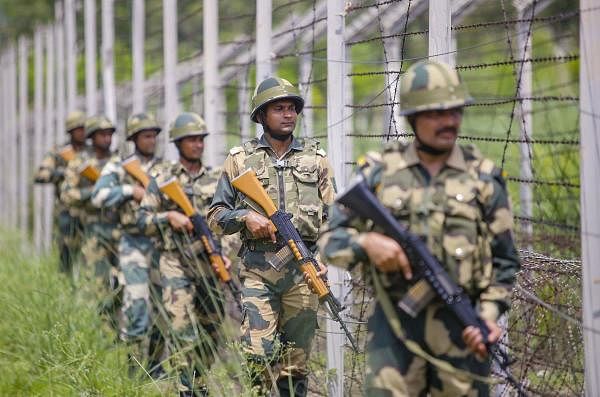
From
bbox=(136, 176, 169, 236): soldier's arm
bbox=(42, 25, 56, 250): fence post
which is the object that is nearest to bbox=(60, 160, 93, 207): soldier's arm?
bbox=(136, 176, 169, 236): soldier's arm

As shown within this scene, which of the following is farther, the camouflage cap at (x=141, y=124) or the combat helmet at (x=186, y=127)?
the camouflage cap at (x=141, y=124)

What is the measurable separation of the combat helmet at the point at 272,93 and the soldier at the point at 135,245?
177 cm

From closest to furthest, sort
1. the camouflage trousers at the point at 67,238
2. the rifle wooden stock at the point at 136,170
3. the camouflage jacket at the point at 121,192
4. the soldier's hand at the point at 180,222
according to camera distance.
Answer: the soldier's hand at the point at 180,222
the rifle wooden stock at the point at 136,170
the camouflage jacket at the point at 121,192
the camouflage trousers at the point at 67,238

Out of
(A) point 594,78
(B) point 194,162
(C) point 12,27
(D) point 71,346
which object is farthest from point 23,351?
(C) point 12,27

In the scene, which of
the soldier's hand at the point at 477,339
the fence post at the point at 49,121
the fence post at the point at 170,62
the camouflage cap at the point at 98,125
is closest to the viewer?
the soldier's hand at the point at 477,339

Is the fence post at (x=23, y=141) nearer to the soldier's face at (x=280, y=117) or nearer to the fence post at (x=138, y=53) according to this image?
the fence post at (x=138, y=53)

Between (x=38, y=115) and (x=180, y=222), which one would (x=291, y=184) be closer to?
(x=180, y=222)

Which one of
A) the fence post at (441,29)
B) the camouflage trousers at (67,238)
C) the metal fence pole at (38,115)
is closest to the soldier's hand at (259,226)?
the fence post at (441,29)

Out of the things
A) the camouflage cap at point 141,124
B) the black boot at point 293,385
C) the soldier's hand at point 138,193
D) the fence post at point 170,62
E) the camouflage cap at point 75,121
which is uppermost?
the fence post at point 170,62

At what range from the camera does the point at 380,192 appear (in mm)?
4008

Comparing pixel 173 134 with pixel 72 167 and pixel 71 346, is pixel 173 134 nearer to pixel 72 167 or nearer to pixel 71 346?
pixel 71 346

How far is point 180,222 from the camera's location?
278 inches

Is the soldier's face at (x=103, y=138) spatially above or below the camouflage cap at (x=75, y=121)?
below

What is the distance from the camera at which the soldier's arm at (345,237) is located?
3938 mm
